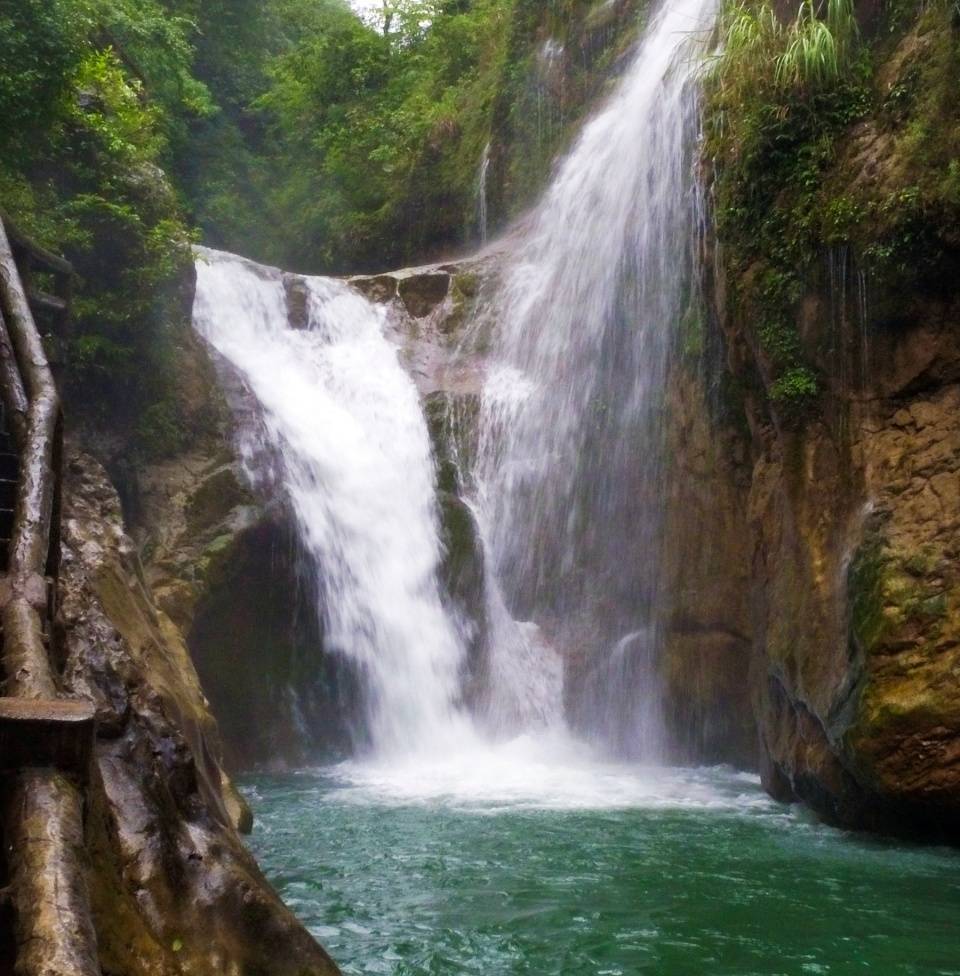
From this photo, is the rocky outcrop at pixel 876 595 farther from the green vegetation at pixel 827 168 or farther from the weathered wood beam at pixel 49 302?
the weathered wood beam at pixel 49 302

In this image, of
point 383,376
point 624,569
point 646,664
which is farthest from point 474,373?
point 646,664

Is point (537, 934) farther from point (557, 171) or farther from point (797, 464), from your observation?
point (557, 171)

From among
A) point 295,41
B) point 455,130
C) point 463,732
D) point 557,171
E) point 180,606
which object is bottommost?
point 463,732

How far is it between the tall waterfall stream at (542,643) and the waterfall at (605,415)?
41mm

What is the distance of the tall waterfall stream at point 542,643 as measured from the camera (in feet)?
20.4

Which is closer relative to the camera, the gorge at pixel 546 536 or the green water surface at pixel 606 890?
the green water surface at pixel 606 890

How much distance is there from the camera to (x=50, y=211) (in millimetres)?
12125

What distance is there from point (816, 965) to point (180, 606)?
7.81 m

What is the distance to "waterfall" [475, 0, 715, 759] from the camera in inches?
515

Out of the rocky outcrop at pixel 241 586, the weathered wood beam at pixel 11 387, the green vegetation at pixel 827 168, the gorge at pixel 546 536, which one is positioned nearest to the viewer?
the gorge at pixel 546 536

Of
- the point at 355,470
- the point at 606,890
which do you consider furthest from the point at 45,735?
the point at 355,470

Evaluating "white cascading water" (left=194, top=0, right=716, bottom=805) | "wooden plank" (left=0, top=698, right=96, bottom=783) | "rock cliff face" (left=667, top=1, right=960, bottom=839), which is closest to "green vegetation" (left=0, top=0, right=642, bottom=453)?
"white cascading water" (left=194, top=0, right=716, bottom=805)

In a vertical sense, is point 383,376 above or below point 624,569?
above

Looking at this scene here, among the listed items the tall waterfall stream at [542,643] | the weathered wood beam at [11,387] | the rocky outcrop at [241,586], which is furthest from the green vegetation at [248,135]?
the weathered wood beam at [11,387]
